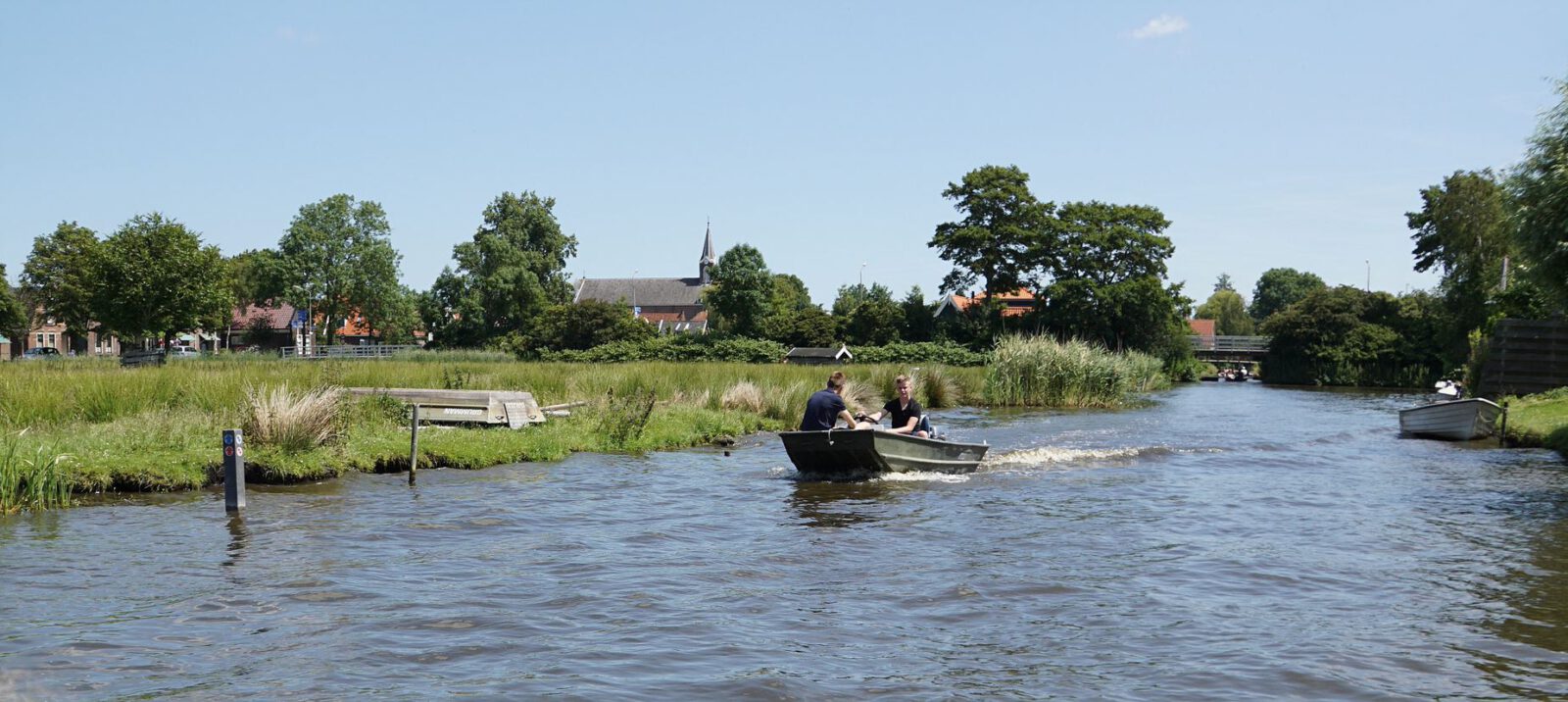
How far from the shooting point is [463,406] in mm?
21531

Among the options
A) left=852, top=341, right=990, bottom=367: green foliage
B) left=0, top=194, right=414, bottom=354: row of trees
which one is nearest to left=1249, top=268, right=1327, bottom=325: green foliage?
left=852, top=341, right=990, bottom=367: green foliage

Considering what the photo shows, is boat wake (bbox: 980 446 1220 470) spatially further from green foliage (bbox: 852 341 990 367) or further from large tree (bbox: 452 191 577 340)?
large tree (bbox: 452 191 577 340)

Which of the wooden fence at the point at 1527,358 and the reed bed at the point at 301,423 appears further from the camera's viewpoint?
the wooden fence at the point at 1527,358

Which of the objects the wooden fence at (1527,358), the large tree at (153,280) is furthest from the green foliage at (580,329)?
the wooden fence at (1527,358)

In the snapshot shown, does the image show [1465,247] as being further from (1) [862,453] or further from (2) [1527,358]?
(1) [862,453]

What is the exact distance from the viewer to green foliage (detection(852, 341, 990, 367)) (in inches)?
2699

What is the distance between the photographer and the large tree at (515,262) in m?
97.1

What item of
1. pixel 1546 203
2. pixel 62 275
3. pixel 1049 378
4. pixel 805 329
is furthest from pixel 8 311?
pixel 1546 203

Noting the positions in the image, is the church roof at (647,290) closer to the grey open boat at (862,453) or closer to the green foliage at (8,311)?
the green foliage at (8,311)

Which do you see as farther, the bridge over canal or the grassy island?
the bridge over canal

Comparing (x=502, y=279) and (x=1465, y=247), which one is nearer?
(x=1465, y=247)

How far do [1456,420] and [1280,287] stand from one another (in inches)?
5930

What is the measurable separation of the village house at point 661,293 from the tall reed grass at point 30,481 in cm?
14617

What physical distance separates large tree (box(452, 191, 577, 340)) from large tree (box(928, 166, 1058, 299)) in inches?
1511
